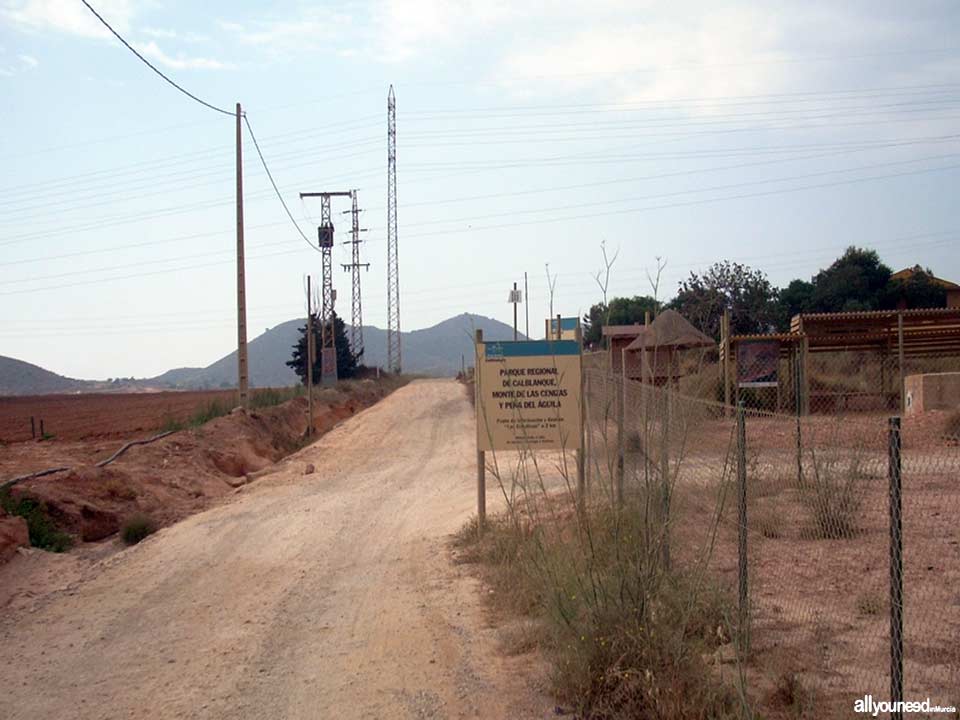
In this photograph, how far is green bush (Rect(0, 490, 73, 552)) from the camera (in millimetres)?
12508

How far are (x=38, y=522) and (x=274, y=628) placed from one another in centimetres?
619

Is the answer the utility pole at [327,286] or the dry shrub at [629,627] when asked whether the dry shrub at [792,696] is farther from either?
the utility pole at [327,286]

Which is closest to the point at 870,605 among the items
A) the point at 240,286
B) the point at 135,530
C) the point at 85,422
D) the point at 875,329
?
the point at 135,530

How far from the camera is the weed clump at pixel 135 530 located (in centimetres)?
1319

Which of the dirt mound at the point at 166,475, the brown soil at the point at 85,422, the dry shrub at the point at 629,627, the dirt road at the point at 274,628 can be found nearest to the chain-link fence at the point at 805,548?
the dry shrub at the point at 629,627

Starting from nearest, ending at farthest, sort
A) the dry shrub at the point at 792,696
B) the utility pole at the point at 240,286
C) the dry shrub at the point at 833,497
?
the dry shrub at the point at 792,696
the dry shrub at the point at 833,497
the utility pole at the point at 240,286

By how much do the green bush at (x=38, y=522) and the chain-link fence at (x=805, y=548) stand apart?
694cm

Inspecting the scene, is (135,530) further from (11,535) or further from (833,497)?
(833,497)

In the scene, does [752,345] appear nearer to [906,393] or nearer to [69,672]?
[906,393]

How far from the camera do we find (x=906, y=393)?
20578mm

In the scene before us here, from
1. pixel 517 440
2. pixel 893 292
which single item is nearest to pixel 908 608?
pixel 517 440

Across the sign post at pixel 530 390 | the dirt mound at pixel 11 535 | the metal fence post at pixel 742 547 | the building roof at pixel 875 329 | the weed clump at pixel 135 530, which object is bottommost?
the weed clump at pixel 135 530

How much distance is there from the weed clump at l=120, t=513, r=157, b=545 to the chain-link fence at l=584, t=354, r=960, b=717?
6.37m

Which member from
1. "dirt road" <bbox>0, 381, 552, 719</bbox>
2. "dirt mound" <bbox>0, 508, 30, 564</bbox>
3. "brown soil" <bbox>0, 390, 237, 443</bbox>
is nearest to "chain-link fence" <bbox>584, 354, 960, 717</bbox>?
"dirt road" <bbox>0, 381, 552, 719</bbox>
